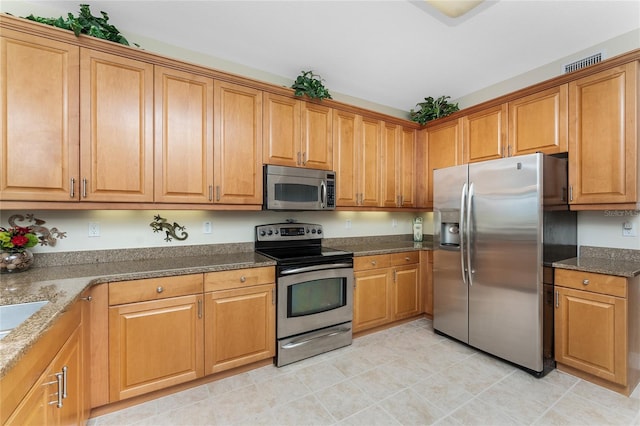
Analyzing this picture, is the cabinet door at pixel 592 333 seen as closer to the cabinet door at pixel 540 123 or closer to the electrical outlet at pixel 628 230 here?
the electrical outlet at pixel 628 230

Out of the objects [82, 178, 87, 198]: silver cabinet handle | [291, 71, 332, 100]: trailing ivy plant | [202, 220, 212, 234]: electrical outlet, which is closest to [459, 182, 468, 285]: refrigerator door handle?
[291, 71, 332, 100]: trailing ivy plant

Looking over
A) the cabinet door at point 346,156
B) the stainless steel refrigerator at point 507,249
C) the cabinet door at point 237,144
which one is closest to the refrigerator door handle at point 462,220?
the stainless steel refrigerator at point 507,249

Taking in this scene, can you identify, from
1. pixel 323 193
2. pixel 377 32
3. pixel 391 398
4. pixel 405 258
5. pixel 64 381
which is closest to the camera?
pixel 64 381

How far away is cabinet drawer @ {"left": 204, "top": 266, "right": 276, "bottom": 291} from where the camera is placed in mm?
2109

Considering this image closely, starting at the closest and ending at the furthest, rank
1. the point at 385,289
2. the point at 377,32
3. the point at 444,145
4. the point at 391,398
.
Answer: the point at 391,398
the point at 377,32
the point at 385,289
the point at 444,145

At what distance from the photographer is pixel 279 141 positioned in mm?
2662

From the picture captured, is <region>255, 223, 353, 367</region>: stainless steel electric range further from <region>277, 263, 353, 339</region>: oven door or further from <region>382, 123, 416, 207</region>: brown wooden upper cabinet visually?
<region>382, 123, 416, 207</region>: brown wooden upper cabinet

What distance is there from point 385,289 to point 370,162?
1.42 m

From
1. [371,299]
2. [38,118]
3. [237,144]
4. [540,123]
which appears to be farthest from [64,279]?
[540,123]

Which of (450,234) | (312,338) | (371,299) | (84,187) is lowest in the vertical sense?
(312,338)

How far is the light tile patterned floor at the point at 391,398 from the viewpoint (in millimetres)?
1807

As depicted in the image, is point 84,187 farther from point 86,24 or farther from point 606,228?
point 606,228

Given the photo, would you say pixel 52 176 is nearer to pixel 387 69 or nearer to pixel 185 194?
pixel 185 194

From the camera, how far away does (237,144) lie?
2461mm
